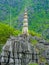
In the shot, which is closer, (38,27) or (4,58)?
(4,58)

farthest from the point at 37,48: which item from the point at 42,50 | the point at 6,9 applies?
the point at 6,9

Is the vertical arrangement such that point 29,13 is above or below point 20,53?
above

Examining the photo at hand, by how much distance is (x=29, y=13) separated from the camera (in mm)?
136500

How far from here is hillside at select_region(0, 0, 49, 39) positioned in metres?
128

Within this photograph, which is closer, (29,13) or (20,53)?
(20,53)

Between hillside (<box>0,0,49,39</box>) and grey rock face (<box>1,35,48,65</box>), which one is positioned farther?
hillside (<box>0,0,49,39</box>)

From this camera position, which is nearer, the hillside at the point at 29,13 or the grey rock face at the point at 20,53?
the grey rock face at the point at 20,53

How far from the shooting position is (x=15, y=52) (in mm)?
34438

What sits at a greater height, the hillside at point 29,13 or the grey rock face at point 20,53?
the hillside at point 29,13

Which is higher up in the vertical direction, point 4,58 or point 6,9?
point 6,9

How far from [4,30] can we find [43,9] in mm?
73531

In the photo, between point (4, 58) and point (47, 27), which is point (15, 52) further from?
point (47, 27)

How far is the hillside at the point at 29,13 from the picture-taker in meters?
128

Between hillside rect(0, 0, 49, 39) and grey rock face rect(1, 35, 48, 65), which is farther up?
hillside rect(0, 0, 49, 39)
